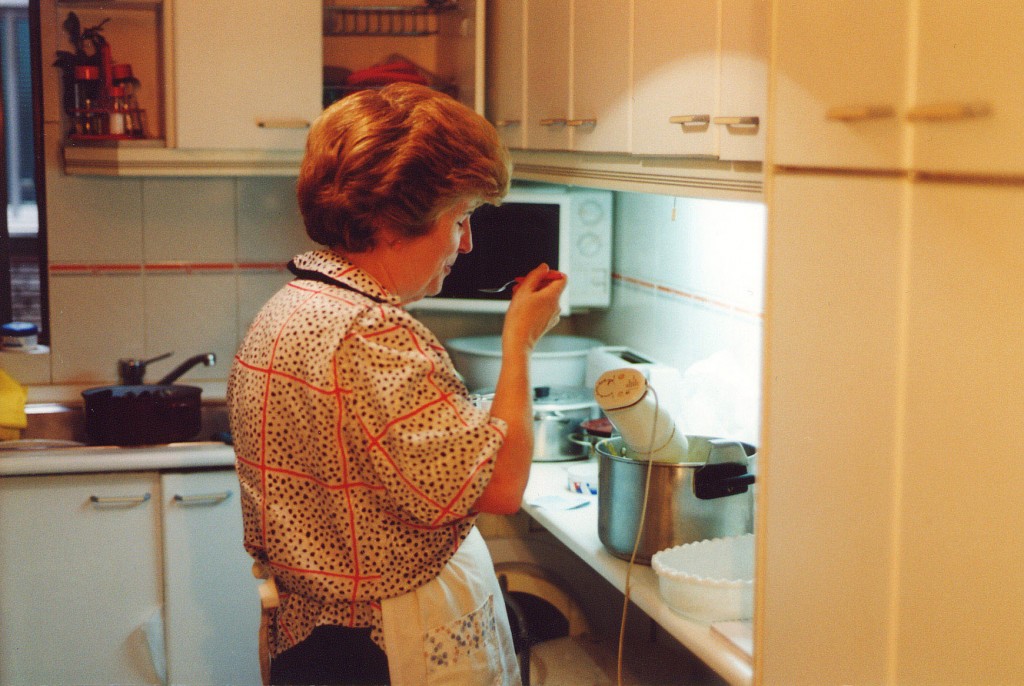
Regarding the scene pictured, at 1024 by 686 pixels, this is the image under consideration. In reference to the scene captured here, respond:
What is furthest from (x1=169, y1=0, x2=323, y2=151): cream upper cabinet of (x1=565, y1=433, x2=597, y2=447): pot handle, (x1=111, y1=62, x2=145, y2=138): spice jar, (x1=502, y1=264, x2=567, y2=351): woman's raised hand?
(x1=502, y1=264, x2=567, y2=351): woman's raised hand

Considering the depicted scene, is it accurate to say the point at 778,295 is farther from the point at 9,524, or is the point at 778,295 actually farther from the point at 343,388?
the point at 9,524

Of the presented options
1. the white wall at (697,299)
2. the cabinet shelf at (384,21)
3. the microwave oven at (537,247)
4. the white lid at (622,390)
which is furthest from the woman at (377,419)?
the cabinet shelf at (384,21)

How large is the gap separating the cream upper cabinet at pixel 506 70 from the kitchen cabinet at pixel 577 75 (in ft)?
0.18

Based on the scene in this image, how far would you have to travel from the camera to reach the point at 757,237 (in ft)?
7.09

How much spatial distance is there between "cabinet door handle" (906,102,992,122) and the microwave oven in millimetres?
1746

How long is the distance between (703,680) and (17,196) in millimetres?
6056

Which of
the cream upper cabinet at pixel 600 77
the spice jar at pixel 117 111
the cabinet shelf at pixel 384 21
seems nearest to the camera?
the cream upper cabinet at pixel 600 77

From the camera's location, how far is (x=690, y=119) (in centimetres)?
161

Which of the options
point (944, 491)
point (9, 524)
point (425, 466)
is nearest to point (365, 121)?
point (425, 466)

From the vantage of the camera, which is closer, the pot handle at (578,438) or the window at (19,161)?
the pot handle at (578,438)

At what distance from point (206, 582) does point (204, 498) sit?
8.3 inches

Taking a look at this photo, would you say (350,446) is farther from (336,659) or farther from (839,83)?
(839,83)

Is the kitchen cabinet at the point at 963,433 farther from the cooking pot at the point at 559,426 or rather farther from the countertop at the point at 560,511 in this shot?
the cooking pot at the point at 559,426

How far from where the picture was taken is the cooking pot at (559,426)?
248 centimetres
